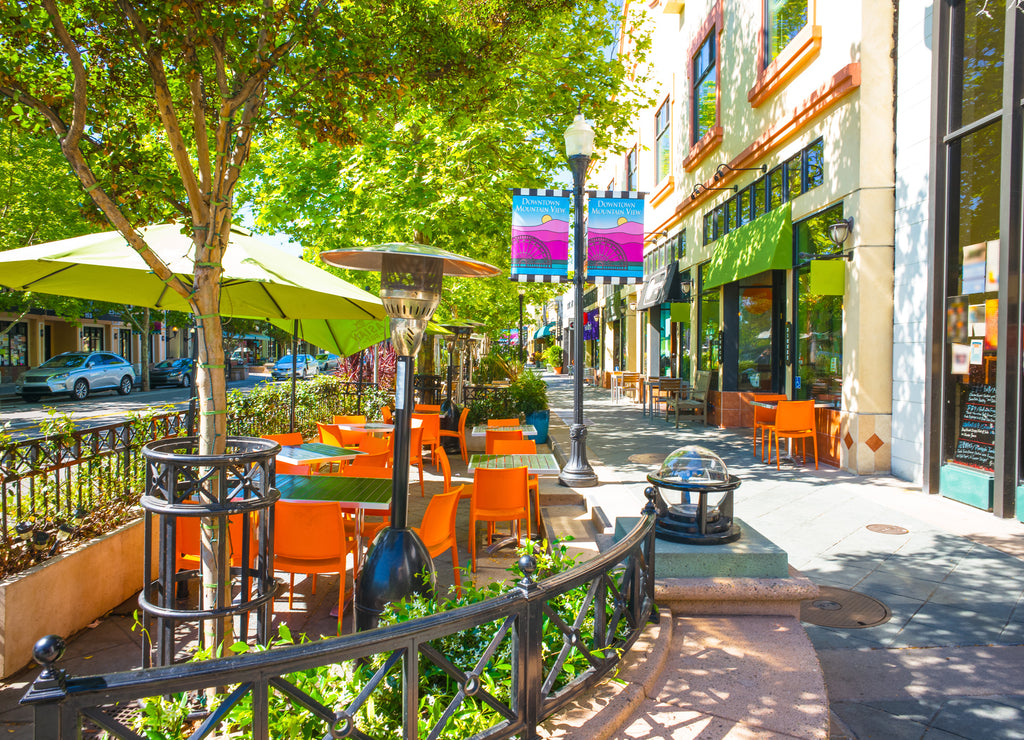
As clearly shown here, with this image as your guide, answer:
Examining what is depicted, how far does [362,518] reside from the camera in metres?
5.42

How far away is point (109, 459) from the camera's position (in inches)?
213

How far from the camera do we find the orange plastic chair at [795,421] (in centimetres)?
938

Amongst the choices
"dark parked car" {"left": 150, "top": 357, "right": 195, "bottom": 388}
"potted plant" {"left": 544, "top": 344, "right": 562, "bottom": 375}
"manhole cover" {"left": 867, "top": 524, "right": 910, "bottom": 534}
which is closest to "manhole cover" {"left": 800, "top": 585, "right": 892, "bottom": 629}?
"manhole cover" {"left": 867, "top": 524, "right": 910, "bottom": 534}

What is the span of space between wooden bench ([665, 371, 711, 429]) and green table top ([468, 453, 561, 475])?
7927 millimetres

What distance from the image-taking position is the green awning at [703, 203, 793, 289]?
11.0 meters

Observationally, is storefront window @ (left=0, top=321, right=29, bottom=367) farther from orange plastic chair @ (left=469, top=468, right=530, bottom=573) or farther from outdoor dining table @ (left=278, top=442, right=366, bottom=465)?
orange plastic chair @ (left=469, top=468, right=530, bottom=573)

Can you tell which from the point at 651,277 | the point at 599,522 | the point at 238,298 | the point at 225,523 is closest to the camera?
the point at 225,523

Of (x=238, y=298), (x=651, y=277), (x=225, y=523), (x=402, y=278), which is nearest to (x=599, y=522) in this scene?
(x=402, y=278)

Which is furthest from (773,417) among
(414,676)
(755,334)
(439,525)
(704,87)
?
(704,87)

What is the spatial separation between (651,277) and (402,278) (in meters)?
18.6

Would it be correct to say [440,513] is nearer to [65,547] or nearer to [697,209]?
[65,547]

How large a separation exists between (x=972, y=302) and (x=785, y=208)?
450 cm

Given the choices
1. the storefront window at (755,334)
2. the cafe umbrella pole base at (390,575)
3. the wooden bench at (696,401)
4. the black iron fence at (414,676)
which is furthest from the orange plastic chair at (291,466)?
the storefront window at (755,334)

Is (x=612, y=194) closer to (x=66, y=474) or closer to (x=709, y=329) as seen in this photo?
(x=66, y=474)
